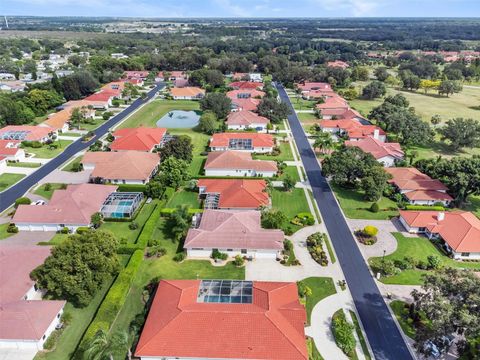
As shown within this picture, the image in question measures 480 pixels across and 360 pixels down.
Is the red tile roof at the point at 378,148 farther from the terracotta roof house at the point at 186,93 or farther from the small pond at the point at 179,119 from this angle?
the terracotta roof house at the point at 186,93

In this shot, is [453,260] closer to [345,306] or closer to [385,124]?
[345,306]

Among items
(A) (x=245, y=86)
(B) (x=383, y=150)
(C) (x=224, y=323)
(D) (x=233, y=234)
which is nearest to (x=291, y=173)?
(B) (x=383, y=150)

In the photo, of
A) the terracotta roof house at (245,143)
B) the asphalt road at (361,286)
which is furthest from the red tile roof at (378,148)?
the terracotta roof house at (245,143)

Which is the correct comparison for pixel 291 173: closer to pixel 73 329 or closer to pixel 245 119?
pixel 245 119

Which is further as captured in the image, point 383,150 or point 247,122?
point 247,122

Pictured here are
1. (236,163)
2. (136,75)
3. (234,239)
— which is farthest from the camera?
(136,75)

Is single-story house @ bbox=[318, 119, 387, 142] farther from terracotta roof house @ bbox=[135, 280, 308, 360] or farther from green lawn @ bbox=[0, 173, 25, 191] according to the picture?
green lawn @ bbox=[0, 173, 25, 191]

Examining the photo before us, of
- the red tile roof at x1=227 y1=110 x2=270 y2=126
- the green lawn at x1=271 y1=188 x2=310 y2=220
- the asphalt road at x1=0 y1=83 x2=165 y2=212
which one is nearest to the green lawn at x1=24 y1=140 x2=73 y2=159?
the asphalt road at x1=0 y1=83 x2=165 y2=212
